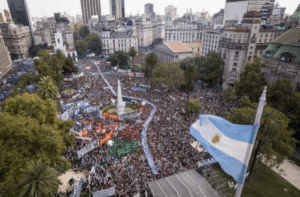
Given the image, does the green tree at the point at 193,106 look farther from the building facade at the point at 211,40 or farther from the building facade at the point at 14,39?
the building facade at the point at 14,39

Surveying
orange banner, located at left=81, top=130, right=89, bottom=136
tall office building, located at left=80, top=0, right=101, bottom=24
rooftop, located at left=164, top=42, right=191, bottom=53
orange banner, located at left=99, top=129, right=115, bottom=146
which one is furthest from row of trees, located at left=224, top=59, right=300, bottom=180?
tall office building, located at left=80, top=0, right=101, bottom=24

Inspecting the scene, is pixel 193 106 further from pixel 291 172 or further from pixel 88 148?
pixel 88 148

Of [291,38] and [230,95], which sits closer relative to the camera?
[291,38]

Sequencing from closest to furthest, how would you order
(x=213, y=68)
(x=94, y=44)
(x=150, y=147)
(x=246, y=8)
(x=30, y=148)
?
(x=30, y=148), (x=150, y=147), (x=213, y=68), (x=246, y=8), (x=94, y=44)

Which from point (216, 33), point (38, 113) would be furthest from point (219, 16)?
point (38, 113)

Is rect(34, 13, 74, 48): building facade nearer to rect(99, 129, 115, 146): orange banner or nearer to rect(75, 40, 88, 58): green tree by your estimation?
rect(75, 40, 88, 58): green tree

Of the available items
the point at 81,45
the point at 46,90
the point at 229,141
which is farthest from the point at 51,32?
the point at 229,141
